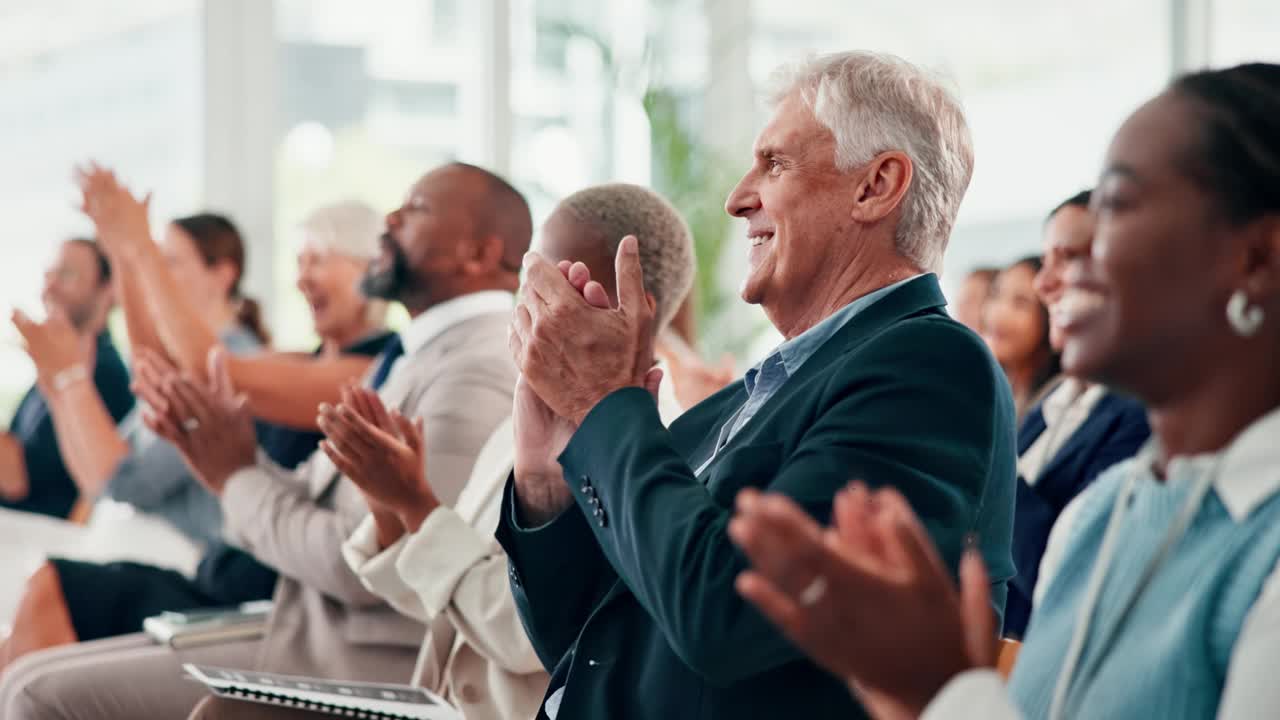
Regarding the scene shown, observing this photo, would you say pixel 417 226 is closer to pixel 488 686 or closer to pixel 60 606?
pixel 488 686

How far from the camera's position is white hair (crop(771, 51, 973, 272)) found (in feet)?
4.92

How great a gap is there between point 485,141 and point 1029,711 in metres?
4.91

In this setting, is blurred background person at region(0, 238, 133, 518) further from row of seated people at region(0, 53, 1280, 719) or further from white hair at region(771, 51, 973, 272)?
white hair at region(771, 51, 973, 272)

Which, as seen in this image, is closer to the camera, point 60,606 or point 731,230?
point 60,606

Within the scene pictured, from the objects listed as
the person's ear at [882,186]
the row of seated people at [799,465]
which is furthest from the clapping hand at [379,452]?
the person's ear at [882,186]

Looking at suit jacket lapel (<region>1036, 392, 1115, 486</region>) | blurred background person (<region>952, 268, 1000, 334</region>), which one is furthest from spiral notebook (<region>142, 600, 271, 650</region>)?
blurred background person (<region>952, 268, 1000, 334</region>)

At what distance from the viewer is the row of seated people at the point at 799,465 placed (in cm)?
87

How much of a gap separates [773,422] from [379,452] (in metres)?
0.71

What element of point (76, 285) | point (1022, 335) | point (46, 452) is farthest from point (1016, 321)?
point (76, 285)

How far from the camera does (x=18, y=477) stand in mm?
4035

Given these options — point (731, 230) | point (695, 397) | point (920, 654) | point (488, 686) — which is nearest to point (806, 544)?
point (920, 654)

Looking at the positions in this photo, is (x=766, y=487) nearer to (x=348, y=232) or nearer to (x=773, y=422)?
(x=773, y=422)

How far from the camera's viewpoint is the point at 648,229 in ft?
6.77

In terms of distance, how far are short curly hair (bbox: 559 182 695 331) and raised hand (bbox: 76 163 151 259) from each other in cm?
132
